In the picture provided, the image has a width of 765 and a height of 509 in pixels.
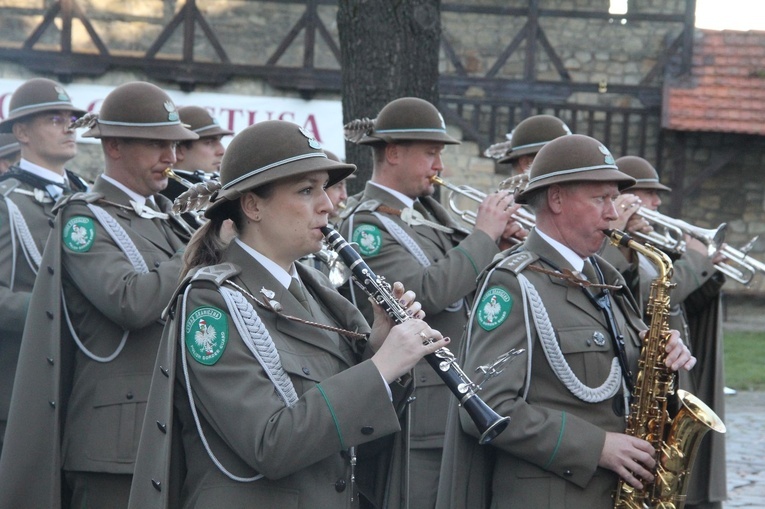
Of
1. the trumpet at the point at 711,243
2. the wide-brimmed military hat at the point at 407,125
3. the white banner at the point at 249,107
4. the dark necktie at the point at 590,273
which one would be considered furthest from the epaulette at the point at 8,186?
the white banner at the point at 249,107

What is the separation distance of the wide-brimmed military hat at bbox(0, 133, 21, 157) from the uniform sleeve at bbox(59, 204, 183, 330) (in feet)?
9.37

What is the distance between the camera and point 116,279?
510 centimetres

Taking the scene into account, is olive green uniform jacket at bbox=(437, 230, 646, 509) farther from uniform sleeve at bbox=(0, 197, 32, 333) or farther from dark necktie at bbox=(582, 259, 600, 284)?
uniform sleeve at bbox=(0, 197, 32, 333)

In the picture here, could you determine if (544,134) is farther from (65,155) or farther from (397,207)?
(65,155)

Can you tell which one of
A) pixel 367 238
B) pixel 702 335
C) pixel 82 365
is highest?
pixel 367 238

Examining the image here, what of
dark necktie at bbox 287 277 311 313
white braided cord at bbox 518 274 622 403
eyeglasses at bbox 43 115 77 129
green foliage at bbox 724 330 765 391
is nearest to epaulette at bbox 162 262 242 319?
dark necktie at bbox 287 277 311 313

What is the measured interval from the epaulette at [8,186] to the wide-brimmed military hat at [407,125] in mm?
1841

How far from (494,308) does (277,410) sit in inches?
46.4

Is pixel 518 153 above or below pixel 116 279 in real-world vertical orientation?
above

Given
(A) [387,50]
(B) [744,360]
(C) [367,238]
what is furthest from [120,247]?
(B) [744,360]

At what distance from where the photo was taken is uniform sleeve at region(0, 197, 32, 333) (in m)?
5.77

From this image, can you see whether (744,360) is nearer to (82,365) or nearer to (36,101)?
(36,101)

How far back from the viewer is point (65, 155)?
6.50 m

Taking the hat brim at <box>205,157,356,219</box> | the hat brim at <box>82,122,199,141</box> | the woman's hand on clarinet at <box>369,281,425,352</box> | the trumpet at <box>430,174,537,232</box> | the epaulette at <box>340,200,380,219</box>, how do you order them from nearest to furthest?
the hat brim at <box>205,157,356,219</box> → the woman's hand on clarinet at <box>369,281,425,352</box> → the hat brim at <box>82,122,199,141</box> → the trumpet at <box>430,174,537,232</box> → the epaulette at <box>340,200,380,219</box>
